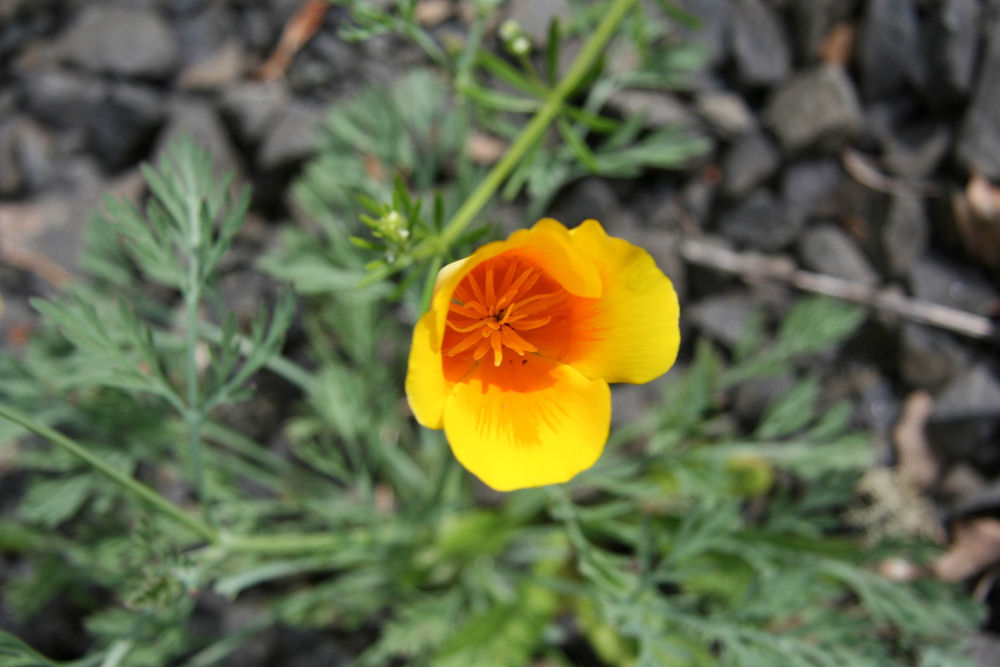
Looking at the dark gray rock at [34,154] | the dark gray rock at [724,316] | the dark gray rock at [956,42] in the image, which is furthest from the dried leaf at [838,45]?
the dark gray rock at [34,154]

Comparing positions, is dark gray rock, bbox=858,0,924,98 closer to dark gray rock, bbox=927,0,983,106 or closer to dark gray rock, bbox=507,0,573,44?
dark gray rock, bbox=927,0,983,106

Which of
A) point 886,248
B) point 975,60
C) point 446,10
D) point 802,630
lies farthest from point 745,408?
point 446,10

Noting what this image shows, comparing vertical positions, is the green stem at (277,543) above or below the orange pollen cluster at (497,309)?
below

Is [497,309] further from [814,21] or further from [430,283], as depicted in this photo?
[814,21]

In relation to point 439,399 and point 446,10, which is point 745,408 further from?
point 446,10

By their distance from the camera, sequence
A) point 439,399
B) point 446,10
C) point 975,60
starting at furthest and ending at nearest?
point 446,10 → point 975,60 → point 439,399

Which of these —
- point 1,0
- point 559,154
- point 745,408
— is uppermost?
point 1,0

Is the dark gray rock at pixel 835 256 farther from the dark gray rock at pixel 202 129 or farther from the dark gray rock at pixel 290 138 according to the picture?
the dark gray rock at pixel 202 129
